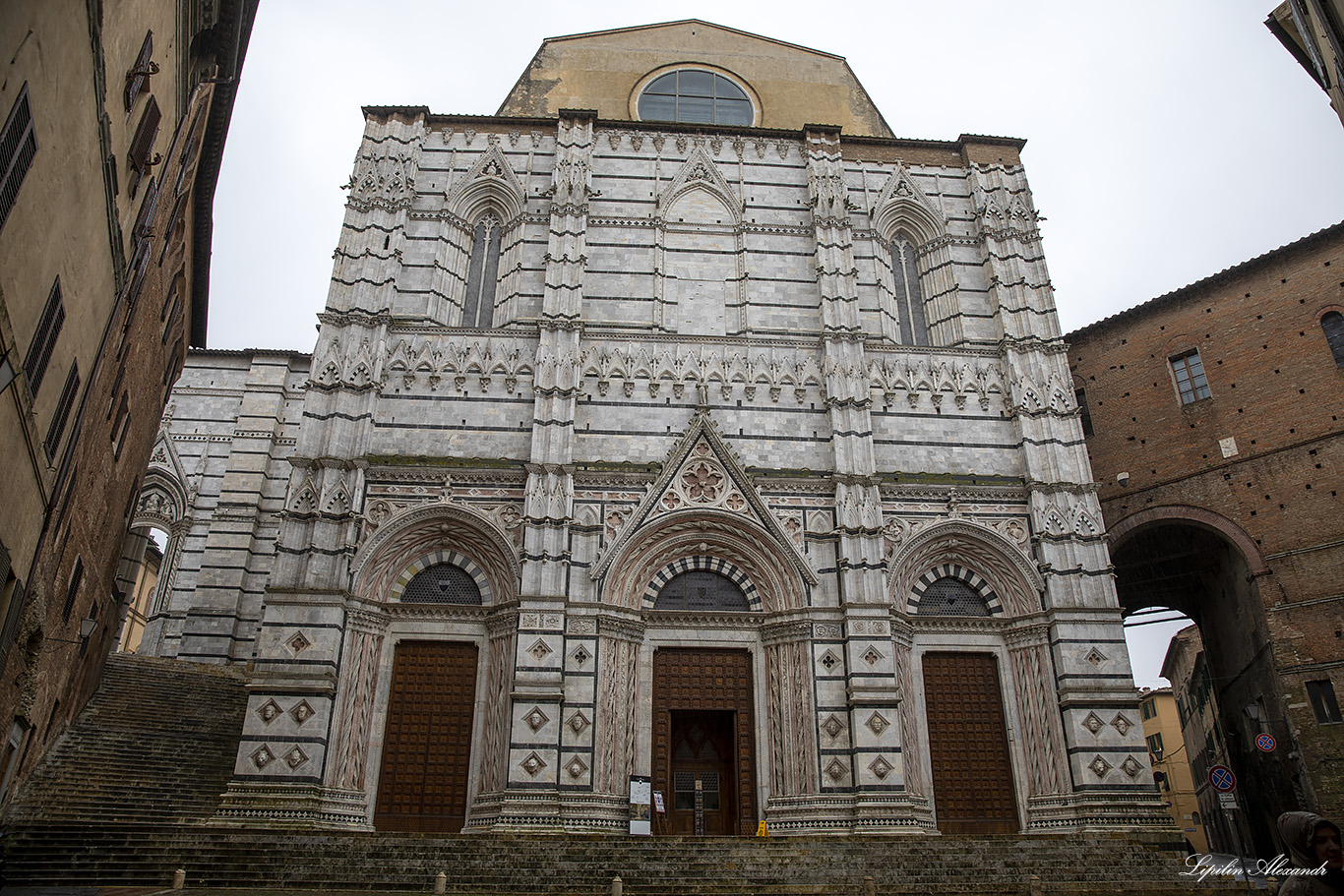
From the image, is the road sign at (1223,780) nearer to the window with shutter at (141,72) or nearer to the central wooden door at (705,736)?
the central wooden door at (705,736)

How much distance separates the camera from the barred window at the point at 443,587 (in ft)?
62.0

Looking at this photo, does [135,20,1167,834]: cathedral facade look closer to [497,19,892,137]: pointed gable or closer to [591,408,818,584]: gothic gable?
[591,408,818,584]: gothic gable

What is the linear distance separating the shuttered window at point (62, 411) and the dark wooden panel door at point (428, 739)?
8.13 metres

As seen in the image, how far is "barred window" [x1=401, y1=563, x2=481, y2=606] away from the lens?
18.9 metres

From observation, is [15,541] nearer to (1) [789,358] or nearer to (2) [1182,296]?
(1) [789,358]

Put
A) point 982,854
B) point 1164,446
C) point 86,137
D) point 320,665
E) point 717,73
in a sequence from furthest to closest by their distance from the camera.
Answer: point 717,73 → point 1164,446 → point 320,665 → point 982,854 → point 86,137

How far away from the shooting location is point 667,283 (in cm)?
2253

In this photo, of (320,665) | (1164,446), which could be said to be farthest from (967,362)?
(320,665)

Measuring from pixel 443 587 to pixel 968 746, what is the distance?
11095mm

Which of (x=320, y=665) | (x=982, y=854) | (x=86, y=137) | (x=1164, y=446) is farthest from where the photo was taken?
(x=1164, y=446)

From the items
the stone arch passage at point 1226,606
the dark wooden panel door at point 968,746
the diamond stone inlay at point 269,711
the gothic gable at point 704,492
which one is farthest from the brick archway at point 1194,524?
the diamond stone inlay at point 269,711

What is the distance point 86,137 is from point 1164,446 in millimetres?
23331

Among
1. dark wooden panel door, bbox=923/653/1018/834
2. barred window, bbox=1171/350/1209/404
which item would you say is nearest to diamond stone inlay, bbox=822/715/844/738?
dark wooden panel door, bbox=923/653/1018/834

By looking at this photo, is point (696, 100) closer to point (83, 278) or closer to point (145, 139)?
point (145, 139)
